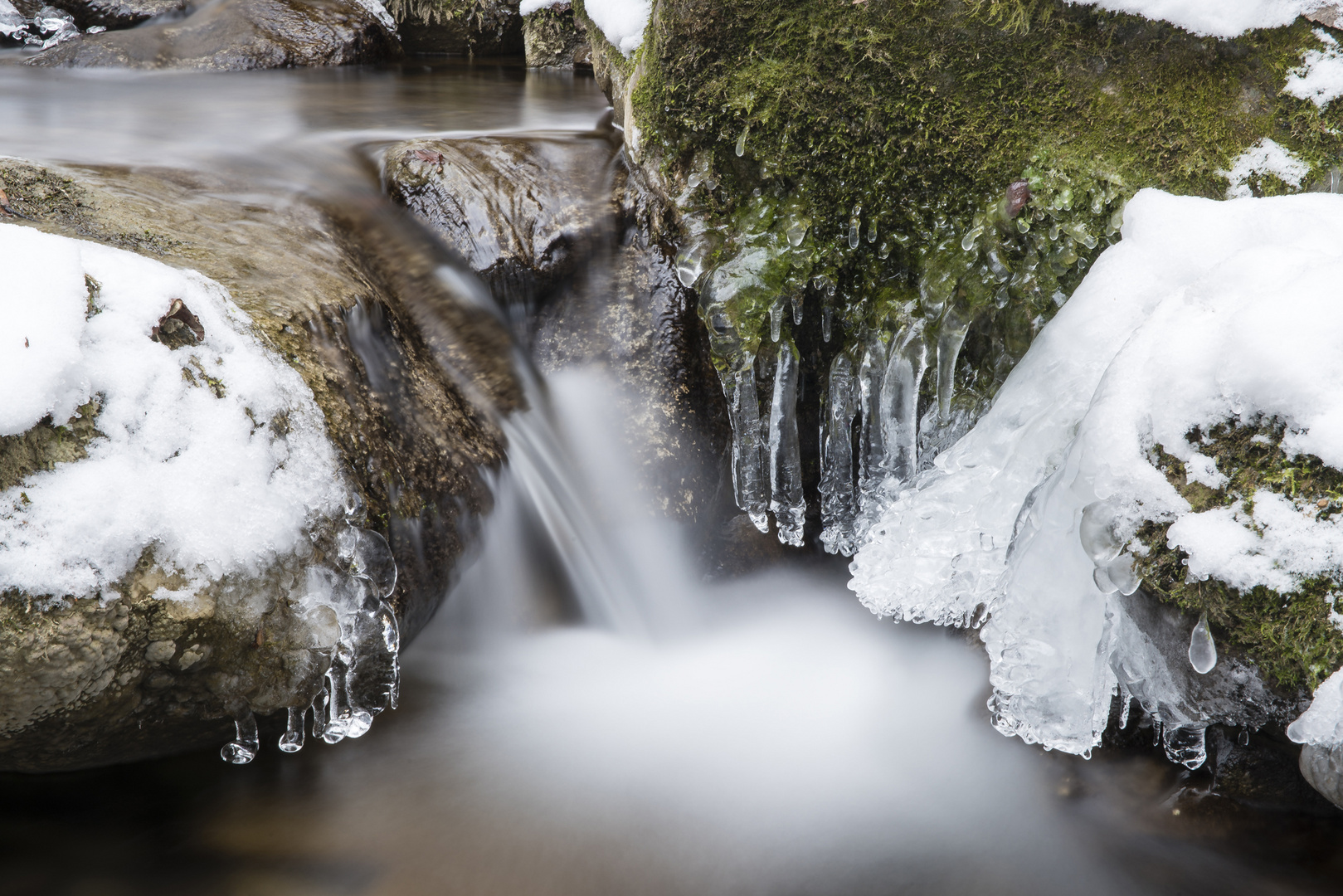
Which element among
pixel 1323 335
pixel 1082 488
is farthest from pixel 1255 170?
pixel 1082 488

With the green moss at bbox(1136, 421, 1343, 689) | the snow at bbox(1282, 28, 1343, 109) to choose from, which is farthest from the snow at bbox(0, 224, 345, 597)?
the snow at bbox(1282, 28, 1343, 109)

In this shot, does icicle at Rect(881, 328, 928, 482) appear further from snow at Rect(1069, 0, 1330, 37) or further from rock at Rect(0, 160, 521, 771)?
rock at Rect(0, 160, 521, 771)

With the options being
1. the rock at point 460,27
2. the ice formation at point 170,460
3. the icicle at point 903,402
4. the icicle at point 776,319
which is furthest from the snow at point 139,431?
the rock at point 460,27

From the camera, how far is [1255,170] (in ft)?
8.89

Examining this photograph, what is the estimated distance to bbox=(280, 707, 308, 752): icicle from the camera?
2.26 meters

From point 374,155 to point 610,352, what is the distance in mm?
1622

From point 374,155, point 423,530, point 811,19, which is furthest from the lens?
point 374,155

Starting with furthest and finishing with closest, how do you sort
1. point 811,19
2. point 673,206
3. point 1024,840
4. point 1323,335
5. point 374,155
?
point 374,155, point 673,206, point 811,19, point 1024,840, point 1323,335

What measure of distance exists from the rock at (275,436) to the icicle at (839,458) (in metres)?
1.26

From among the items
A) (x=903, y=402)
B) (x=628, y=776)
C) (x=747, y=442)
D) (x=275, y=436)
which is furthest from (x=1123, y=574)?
(x=275, y=436)

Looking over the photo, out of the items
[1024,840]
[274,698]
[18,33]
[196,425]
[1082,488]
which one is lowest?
[1024,840]

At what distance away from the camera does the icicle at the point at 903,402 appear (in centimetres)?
289

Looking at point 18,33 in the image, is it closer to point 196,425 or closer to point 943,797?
point 196,425

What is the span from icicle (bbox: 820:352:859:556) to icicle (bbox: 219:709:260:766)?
80.0 inches
